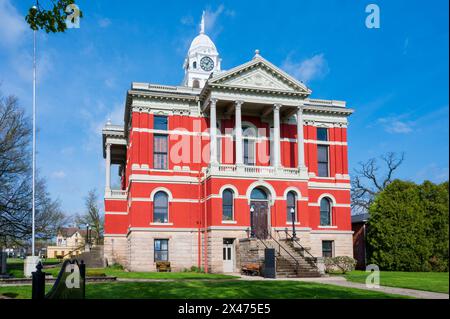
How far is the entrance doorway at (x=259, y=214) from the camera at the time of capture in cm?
3478

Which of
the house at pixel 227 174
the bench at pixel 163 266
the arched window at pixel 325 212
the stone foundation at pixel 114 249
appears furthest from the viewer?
the stone foundation at pixel 114 249

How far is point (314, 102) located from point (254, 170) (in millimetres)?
9742

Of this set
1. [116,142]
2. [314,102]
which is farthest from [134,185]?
[314,102]

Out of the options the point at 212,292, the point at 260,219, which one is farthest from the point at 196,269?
the point at 212,292

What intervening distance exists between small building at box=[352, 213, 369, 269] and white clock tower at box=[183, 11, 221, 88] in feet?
79.5

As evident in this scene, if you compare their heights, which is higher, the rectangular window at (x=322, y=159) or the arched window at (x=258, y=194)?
the rectangular window at (x=322, y=159)

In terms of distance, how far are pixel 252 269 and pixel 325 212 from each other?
12.4 m

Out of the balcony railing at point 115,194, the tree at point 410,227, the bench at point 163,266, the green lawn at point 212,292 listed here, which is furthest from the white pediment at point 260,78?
the green lawn at point 212,292

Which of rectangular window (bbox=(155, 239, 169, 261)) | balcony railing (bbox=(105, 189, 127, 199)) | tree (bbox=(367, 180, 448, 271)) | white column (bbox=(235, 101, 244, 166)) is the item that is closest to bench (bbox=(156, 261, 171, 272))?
rectangular window (bbox=(155, 239, 169, 261))

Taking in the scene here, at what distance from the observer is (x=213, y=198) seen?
33.6 meters

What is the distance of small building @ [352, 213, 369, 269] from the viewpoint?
41.1m

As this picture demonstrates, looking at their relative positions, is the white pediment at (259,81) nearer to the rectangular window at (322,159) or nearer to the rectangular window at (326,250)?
the rectangular window at (322,159)

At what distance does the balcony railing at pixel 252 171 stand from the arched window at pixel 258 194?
1.13 metres

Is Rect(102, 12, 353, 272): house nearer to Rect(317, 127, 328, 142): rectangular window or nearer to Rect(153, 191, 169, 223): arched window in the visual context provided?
Rect(153, 191, 169, 223): arched window
